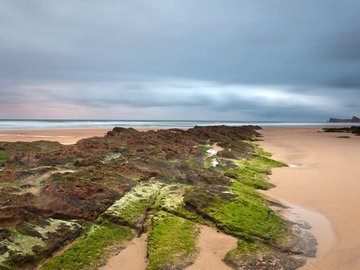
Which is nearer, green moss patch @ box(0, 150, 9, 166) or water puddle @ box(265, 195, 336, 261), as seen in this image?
water puddle @ box(265, 195, 336, 261)

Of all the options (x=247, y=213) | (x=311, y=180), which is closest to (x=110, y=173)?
(x=247, y=213)

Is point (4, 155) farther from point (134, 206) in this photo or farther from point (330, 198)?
point (330, 198)

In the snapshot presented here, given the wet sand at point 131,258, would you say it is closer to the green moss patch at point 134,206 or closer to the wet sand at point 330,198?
the green moss patch at point 134,206

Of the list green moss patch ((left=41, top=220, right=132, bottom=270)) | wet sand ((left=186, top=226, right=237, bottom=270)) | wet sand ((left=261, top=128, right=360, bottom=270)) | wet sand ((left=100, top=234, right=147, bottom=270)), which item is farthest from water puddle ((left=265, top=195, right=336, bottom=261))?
green moss patch ((left=41, top=220, right=132, bottom=270))

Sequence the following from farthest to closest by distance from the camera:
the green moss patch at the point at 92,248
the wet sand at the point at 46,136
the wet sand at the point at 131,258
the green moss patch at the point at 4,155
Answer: the wet sand at the point at 46,136 < the green moss patch at the point at 4,155 < the wet sand at the point at 131,258 < the green moss patch at the point at 92,248

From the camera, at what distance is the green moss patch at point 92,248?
448cm

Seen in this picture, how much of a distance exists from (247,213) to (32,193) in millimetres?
3983

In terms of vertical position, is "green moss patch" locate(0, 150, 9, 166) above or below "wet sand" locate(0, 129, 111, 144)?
above

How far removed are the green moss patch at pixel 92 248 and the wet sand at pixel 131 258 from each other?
14cm

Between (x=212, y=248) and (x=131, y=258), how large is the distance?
1.29 m

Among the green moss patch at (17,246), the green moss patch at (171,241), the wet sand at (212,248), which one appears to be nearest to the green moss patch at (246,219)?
the wet sand at (212,248)

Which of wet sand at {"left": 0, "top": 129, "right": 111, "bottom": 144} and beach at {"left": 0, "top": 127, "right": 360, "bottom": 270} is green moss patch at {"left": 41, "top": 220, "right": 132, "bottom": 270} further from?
wet sand at {"left": 0, "top": 129, "right": 111, "bottom": 144}

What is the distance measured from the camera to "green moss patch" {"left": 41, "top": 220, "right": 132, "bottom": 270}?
4.48m

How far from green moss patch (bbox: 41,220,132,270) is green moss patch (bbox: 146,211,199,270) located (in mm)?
498
